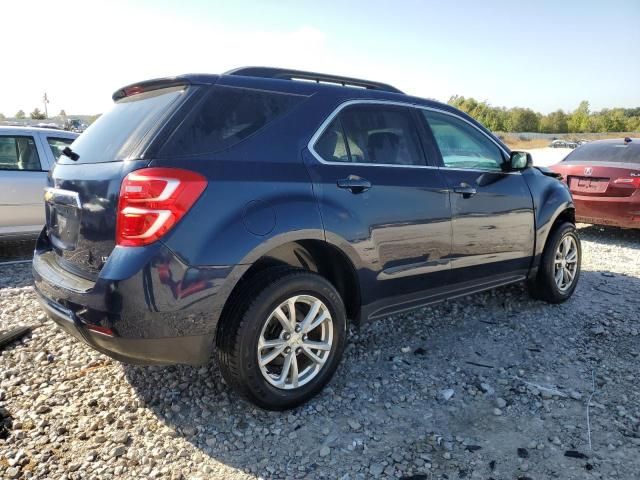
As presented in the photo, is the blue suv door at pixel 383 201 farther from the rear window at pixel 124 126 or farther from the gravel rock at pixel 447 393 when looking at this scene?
the rear window at pixel 124 126

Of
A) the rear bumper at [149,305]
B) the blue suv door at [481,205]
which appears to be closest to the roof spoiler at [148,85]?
the rear bumper at [149,305]

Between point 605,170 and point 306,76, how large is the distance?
570cm

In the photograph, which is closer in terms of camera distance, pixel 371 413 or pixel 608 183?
pixel 371 413

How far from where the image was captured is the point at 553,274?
14.8 ft

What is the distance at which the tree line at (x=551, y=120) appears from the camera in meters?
89.2

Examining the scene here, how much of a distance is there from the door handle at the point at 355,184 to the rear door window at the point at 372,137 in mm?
130

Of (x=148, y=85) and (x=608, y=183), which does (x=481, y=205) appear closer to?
(x=148, y=85)

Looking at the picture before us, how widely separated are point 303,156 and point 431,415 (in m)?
1.63

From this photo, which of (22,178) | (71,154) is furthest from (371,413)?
(22,178)

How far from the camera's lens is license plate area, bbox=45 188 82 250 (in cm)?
267

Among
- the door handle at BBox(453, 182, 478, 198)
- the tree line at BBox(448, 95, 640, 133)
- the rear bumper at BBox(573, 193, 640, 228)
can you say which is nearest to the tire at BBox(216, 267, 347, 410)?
the door handle at BBox(453, 182, 478, 198)

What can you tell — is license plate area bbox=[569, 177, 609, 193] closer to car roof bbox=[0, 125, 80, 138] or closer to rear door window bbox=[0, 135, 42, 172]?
car roof bbox=[0, 125, 80, 138]

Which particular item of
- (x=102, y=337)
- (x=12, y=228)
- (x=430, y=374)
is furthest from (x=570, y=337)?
(x=12, y=228)

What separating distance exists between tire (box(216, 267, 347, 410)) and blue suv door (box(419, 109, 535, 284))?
1.20 metres
